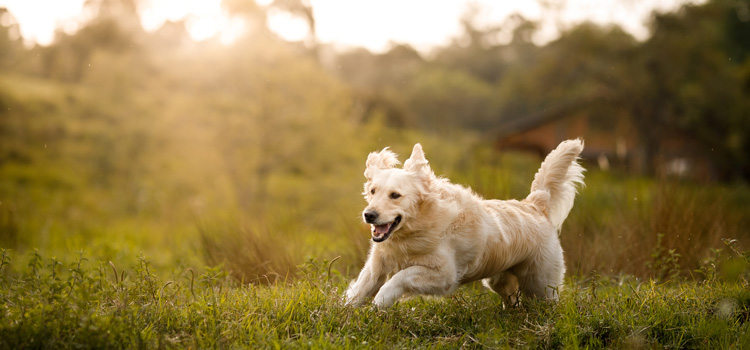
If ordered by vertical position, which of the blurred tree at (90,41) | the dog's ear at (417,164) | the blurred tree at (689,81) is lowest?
the dog's ear at (417,164)

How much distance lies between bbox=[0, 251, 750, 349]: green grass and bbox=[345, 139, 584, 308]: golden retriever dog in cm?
27

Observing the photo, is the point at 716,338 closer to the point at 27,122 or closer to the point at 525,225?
the point at 525,225

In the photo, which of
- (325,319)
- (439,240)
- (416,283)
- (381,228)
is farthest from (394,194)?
Result: (325,319)

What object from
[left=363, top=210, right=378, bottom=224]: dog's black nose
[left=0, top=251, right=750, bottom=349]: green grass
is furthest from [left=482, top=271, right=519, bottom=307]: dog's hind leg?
[left=363, top=210, right=378, bottom=224]: dog's black nose

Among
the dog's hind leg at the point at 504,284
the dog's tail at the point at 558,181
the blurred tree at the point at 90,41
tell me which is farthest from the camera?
the blurred tree at the point at 90,41

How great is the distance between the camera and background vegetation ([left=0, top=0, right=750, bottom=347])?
4668 mm

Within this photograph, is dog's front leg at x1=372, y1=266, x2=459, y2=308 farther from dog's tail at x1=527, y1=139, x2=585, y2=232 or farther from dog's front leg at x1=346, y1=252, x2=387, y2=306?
dog's tail at x1=527, y1=139, x2=585, y2=232

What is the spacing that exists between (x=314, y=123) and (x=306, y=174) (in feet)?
6.36

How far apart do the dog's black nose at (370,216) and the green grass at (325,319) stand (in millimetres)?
671

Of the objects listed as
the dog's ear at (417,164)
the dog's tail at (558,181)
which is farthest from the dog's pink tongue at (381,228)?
the dog's tail at (558,181)

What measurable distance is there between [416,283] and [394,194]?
76cm

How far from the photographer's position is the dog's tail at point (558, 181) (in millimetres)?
6031

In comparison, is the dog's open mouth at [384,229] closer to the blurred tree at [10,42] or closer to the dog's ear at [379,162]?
the dog's ear at [379,162]

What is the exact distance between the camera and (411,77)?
65125 millimetres
